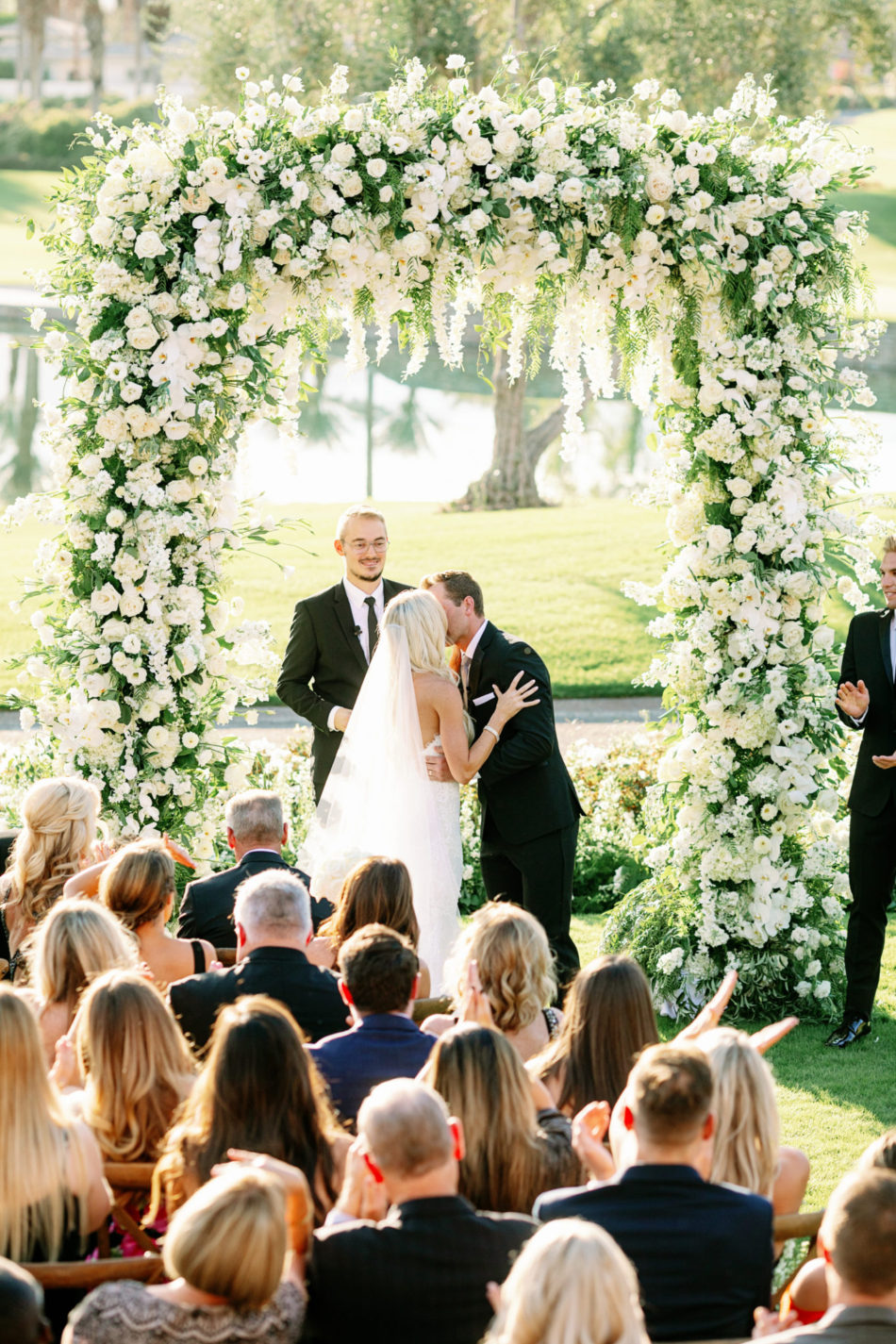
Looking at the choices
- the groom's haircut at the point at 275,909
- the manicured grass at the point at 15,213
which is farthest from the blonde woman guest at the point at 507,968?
the manicured grass at the point at 15,213

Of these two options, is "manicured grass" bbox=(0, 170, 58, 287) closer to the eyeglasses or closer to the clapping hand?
the eyeglasses

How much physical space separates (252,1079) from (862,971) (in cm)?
417

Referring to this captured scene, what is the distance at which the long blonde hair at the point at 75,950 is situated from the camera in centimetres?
429

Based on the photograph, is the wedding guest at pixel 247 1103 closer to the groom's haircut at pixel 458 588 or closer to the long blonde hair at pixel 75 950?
the long blonde hair at pixel 75 950

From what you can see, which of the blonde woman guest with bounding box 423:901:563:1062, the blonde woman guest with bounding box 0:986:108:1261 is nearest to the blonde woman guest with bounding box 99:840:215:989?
the blonde woman guest with bounding box 423:901:563:1062

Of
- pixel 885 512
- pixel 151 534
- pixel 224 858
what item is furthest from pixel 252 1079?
pixel 885 512

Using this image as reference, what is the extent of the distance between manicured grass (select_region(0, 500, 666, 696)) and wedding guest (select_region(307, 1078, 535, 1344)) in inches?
469

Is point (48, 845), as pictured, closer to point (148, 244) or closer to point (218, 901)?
point (218, 901)

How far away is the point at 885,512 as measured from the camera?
22547mm

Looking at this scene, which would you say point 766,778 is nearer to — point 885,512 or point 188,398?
point 188,398

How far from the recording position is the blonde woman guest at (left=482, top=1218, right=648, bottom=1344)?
98.1 inches

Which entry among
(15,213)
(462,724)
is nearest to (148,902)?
(462,724)

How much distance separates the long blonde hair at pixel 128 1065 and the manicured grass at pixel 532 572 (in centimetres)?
1125

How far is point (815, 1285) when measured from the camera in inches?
133
